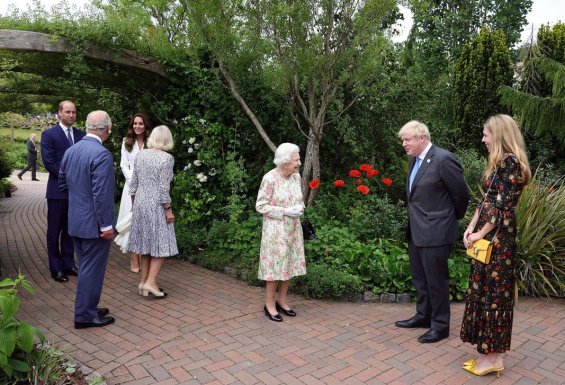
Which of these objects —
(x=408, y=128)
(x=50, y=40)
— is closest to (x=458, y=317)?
(x=408, y=128)

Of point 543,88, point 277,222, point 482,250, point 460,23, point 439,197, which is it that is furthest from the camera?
point 460,23

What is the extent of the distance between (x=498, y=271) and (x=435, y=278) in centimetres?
65

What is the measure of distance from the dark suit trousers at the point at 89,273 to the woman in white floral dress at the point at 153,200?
0.64m

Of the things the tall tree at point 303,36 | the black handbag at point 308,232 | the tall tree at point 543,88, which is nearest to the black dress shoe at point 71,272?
the black handbag at point 308,232

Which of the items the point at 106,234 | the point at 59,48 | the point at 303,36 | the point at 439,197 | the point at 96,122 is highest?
the point at 303,36

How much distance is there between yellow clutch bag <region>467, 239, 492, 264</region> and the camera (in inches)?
123

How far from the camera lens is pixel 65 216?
5332 mm

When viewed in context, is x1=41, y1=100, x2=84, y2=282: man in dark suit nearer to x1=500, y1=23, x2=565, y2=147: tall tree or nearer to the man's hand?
the man's hand

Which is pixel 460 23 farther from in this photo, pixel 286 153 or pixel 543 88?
pixel 286 153

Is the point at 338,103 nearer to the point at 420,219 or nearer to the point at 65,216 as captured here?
the point at 420,219

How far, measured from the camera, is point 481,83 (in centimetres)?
834

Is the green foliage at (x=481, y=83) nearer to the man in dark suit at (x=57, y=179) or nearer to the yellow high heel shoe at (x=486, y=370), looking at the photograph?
the yellow high heel shoe at (x=486, y=370)

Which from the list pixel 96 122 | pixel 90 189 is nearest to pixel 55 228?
pixel 90 189

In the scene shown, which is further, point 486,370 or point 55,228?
point 55,228
